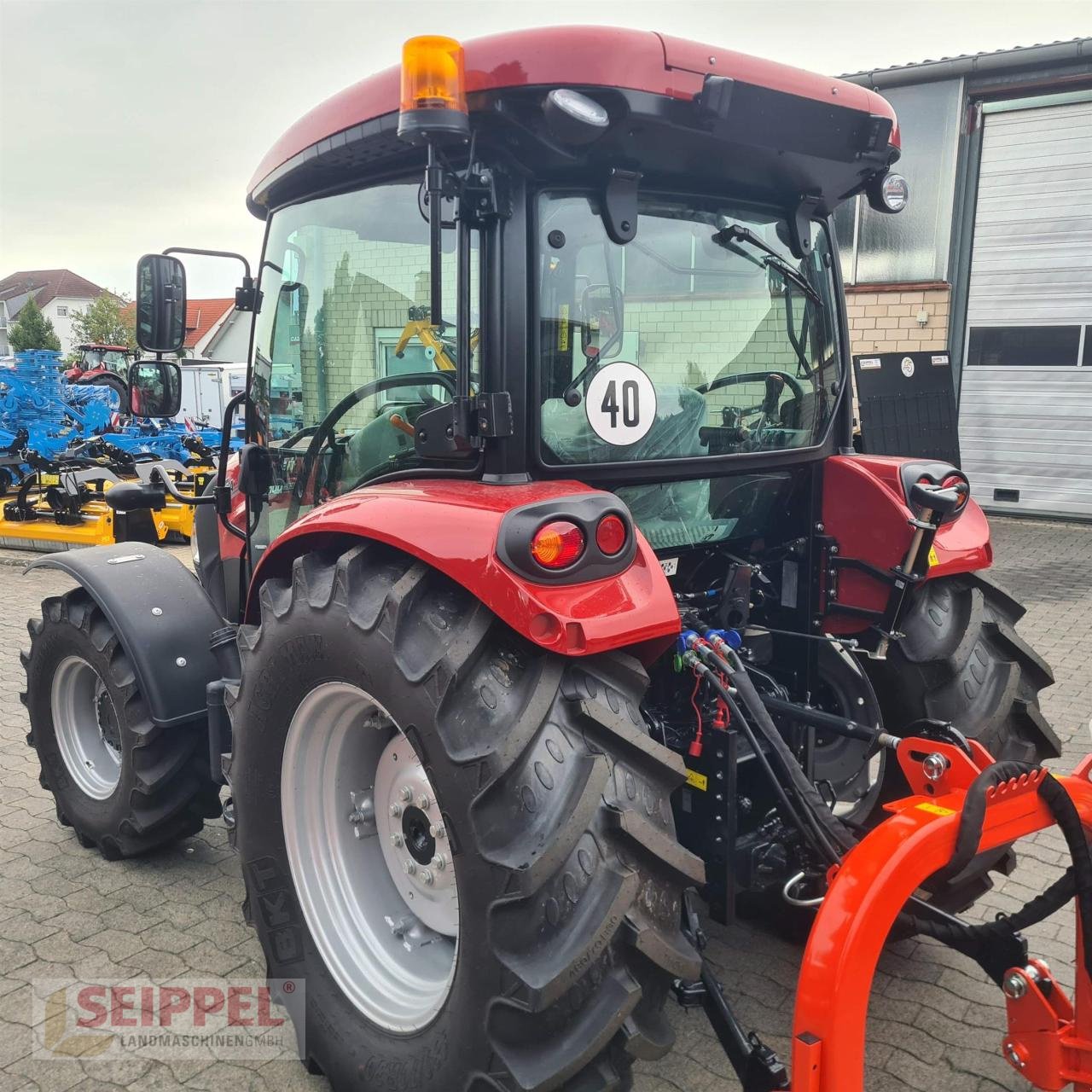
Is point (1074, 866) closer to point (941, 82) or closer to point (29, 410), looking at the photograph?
point (941, 82)

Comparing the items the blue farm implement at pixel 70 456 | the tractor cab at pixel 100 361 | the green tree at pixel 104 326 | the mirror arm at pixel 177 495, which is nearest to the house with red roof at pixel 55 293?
the green tree at pixel 104 326

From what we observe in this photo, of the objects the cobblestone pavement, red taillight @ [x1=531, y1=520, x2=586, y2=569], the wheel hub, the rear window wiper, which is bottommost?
the cobblestone pavement

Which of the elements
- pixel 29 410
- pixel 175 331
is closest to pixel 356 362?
pixel 175 331

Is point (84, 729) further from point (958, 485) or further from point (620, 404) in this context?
point (958, 485)

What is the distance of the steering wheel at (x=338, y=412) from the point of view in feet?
7.75

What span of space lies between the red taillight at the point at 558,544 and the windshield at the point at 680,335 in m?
0.36

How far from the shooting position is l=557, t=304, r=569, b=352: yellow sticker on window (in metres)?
2.17

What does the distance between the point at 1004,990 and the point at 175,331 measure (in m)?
2.89

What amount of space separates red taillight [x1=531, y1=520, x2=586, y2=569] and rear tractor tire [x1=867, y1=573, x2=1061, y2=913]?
4.33 feet

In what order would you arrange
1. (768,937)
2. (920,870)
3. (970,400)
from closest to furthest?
1. (920,870)
2. (768,937)
3. (970,400)

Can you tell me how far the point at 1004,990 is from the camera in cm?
204

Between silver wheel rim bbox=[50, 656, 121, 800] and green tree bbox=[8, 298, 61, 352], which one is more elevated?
green tree bbox=[8, 298, 61, 352]

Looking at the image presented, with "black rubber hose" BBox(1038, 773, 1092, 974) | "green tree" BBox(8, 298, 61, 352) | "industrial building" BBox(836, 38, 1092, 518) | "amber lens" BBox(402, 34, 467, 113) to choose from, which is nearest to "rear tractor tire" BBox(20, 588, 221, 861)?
"amber lens" BBox(402, 34, 467, 113)

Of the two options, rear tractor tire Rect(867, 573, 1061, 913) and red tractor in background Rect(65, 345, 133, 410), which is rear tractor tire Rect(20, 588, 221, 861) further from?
red tractor in background Rect(65, 345, 133, 410)
